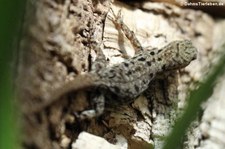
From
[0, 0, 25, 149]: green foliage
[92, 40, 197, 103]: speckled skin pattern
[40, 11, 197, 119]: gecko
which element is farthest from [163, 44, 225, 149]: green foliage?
[92, 40, 197, 103]: speckled skin pattern

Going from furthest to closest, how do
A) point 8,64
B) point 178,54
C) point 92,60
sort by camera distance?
point 178,54 → point 92,60 → point 8,64

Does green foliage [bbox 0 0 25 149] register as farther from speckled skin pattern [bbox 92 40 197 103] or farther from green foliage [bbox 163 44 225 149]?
speckled skin pattern [bbox 92 40 197 103]

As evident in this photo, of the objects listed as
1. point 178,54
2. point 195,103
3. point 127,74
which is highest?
point 178,54

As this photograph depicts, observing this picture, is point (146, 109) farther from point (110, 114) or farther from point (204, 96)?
point (204, 96)

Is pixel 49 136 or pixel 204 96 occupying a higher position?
pixel 204 96

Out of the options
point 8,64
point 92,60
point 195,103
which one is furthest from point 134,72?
point 8,64

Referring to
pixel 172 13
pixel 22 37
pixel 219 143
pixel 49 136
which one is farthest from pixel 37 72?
pixel 172 13

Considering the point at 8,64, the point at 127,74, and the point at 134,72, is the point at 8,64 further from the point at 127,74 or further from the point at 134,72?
the point at 134,72
